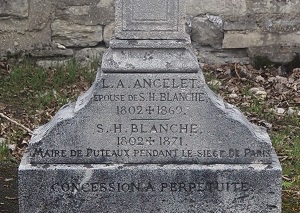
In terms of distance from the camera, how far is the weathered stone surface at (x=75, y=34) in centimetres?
802

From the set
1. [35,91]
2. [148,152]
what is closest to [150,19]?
[148,152]

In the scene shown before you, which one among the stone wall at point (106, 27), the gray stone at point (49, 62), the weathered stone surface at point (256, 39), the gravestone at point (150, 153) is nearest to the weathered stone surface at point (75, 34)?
the stone wall at point (106, 27)

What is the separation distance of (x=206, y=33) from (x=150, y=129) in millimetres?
3741

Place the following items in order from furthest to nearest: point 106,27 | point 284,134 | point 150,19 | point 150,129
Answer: point 106,27
point 284,134
point 150,129
point 150,19

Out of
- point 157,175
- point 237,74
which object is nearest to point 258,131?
point 157,175

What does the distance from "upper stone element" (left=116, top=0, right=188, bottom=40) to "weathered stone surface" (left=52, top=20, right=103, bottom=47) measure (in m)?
3.66

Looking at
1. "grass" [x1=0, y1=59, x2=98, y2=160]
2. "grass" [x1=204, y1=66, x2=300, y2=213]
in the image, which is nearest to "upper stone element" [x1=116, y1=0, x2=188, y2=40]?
"grass" [x1=204, y1=66, x2=300, y2=213]

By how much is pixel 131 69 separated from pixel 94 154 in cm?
50

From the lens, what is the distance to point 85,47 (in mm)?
8117

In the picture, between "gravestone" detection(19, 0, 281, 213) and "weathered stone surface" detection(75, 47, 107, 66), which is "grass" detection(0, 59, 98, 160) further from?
"gravestone" detection(19, 0, 281, 213)

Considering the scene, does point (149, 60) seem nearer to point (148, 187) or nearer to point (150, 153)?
point (150, 153)

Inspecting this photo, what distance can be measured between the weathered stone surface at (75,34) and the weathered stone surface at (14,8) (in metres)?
0.31

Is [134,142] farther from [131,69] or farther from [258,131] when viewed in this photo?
[258,131]

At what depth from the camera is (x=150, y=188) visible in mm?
4480
